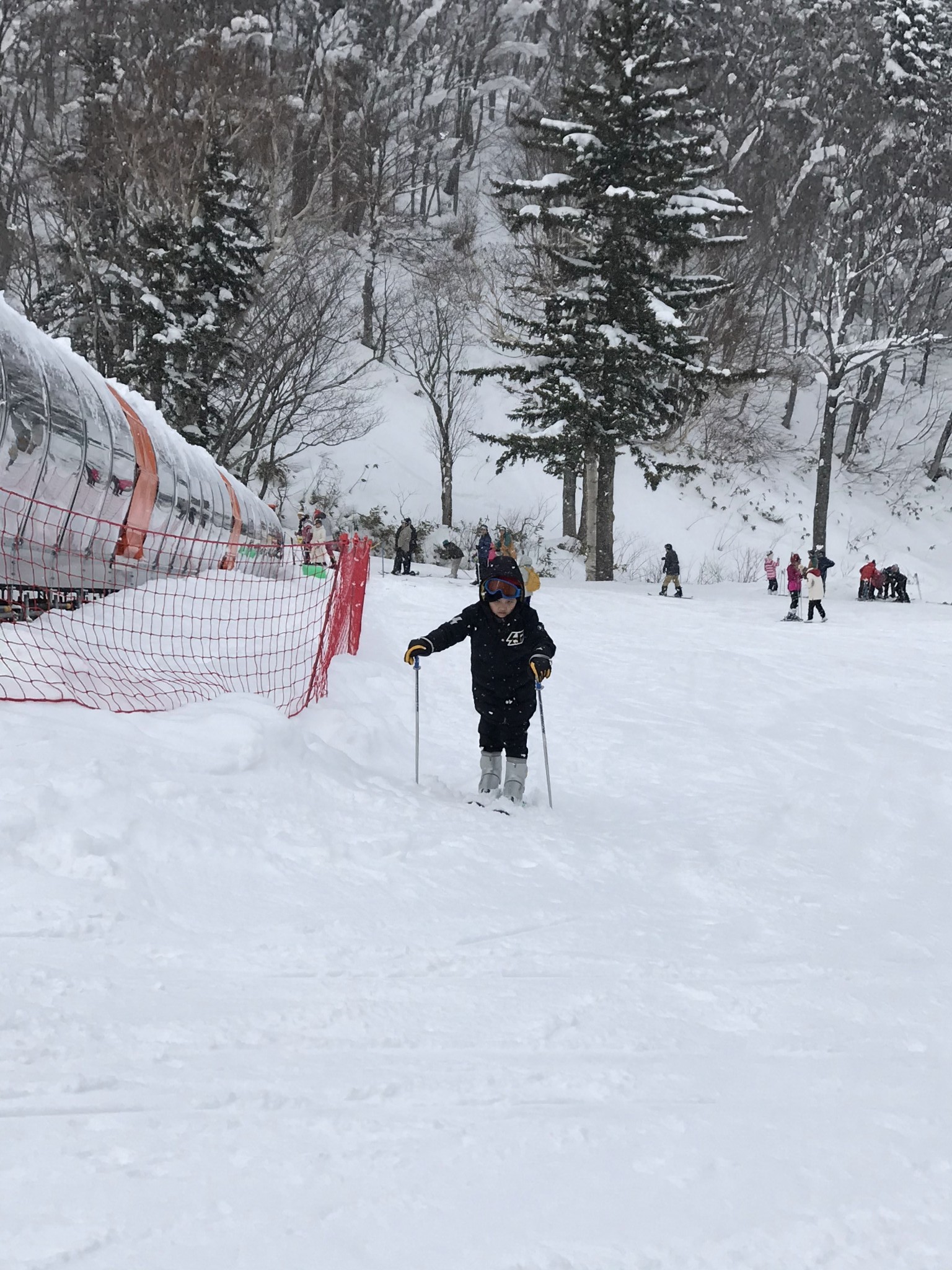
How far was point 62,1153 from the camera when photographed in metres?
2.07

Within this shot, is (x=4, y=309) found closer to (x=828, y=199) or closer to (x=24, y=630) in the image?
(x=24, y=630)

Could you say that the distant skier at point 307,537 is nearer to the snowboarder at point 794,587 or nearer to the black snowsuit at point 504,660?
the snowboarder at point 794,587

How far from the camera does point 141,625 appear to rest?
8422mm

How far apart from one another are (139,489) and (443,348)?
66.2 ft

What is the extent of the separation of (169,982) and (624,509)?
Answer: 29535mm

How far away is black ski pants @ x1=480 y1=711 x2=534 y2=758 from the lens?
5910 mm

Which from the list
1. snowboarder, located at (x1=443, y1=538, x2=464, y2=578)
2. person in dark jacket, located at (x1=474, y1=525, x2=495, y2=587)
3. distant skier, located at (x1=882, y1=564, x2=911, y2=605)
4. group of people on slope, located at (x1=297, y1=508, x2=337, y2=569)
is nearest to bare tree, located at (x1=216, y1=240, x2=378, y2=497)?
group of people on slope, located at (x1=297, y1=508, x2=337, y2=569)

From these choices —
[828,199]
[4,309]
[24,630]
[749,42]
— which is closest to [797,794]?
[24,630]

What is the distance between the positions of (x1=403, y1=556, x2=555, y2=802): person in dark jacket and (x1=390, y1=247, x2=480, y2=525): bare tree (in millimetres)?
21798

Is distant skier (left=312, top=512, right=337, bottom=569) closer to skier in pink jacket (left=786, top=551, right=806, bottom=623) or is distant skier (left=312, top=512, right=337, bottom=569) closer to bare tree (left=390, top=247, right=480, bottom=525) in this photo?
bare tree (left=390, top=247, right=480, bottom=525)

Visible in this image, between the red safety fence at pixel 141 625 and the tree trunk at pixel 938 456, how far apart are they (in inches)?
1324

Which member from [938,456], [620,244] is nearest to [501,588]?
[620,244]

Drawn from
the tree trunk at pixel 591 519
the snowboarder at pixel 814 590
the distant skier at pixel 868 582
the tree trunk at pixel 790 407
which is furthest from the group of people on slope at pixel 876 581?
the tree trunk at pixel 790 407

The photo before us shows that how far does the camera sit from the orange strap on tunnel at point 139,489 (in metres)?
10.1
